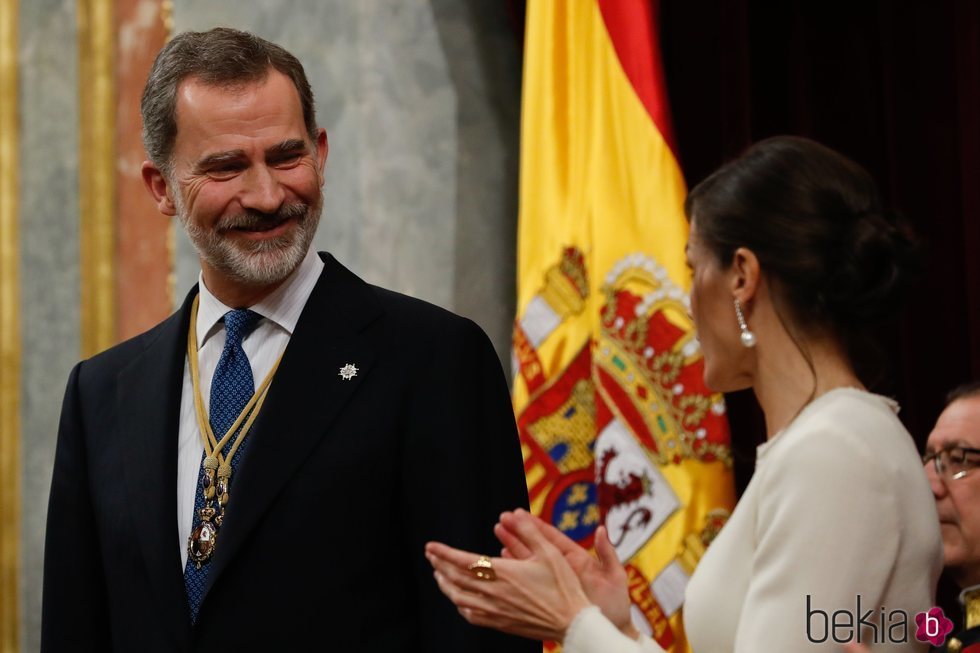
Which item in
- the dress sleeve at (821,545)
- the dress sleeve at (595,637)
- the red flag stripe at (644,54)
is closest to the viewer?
the dress sleeve at (821,545)

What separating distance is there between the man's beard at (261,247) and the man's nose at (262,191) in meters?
0.01

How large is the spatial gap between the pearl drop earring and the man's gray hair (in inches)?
31.0

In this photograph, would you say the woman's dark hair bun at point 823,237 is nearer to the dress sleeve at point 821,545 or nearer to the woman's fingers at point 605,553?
the dress sleeve at point 821,545

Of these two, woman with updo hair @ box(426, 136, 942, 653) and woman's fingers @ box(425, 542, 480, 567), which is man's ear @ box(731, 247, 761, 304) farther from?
woman's fingers @ box(425, 542, 480, 567)

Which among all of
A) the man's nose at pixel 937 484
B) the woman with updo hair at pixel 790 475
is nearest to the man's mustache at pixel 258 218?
the woman with updo hair at pixel 790 475

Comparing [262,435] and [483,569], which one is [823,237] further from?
[262,435]

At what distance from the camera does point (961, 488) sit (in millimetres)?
2287

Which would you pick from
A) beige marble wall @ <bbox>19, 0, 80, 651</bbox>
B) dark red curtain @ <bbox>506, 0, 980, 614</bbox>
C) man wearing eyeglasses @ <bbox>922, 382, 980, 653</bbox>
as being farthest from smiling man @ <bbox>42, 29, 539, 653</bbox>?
beige marble wall @ <bbox>19, 0, 80, 651</bbox>

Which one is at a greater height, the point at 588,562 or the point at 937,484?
the point at 588,562

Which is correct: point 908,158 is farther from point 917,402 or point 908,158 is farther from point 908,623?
point 908,623

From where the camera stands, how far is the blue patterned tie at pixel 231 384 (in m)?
2.02

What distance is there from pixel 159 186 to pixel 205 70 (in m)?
0.24

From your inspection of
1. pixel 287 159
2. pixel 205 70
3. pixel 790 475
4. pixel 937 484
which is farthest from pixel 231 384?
pixel 937 484

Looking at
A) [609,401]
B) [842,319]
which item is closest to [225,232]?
[842,319]
